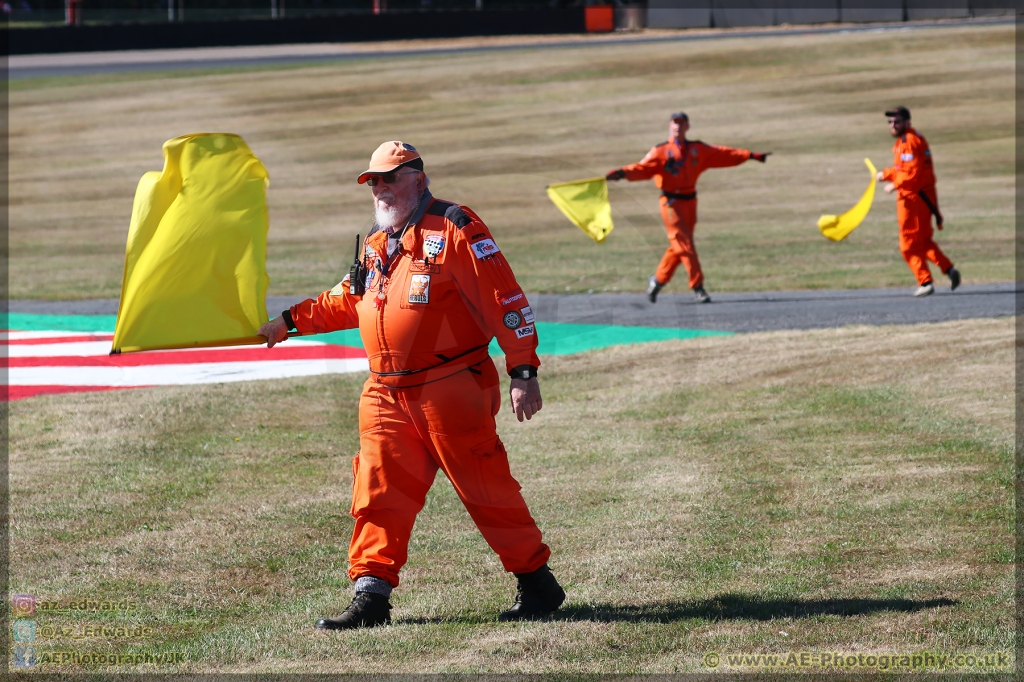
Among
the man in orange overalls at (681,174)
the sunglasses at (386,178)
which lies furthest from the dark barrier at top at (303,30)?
the sunglasses at (386,178)

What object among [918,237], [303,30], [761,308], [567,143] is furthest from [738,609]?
[303,30]

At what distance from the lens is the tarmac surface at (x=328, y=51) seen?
3569 centimetres

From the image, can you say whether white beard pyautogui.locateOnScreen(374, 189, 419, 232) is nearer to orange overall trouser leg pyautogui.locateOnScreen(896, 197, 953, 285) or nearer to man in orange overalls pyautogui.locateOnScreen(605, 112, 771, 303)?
man in orange overalls pyautogui.locateOnScreen(605, 112, 771, 303)

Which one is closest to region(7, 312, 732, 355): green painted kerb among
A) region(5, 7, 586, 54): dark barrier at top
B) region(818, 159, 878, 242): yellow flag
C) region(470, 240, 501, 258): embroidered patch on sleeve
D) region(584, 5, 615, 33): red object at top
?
region(818, 159, 878, 242): yellow flag

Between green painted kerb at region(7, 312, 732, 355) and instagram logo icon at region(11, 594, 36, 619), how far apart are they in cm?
561

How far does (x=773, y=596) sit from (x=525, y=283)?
405 inches

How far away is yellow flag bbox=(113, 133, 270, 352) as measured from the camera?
16.5 feet

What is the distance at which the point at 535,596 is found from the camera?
16.0ft

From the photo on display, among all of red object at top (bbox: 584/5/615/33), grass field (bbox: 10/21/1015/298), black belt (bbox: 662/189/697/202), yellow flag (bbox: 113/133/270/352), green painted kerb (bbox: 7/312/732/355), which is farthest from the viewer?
red object at top (bbox: 584/5/615/33)

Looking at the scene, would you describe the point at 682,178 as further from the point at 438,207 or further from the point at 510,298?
the point at 510,298

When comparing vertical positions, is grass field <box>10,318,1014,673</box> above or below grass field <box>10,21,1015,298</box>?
below

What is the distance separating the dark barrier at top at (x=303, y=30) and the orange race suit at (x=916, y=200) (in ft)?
99.1

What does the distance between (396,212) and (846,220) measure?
1094 cm

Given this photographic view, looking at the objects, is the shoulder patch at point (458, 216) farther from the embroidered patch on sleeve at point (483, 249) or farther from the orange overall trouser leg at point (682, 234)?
the orange overall trouser leg at point (682, 234)
